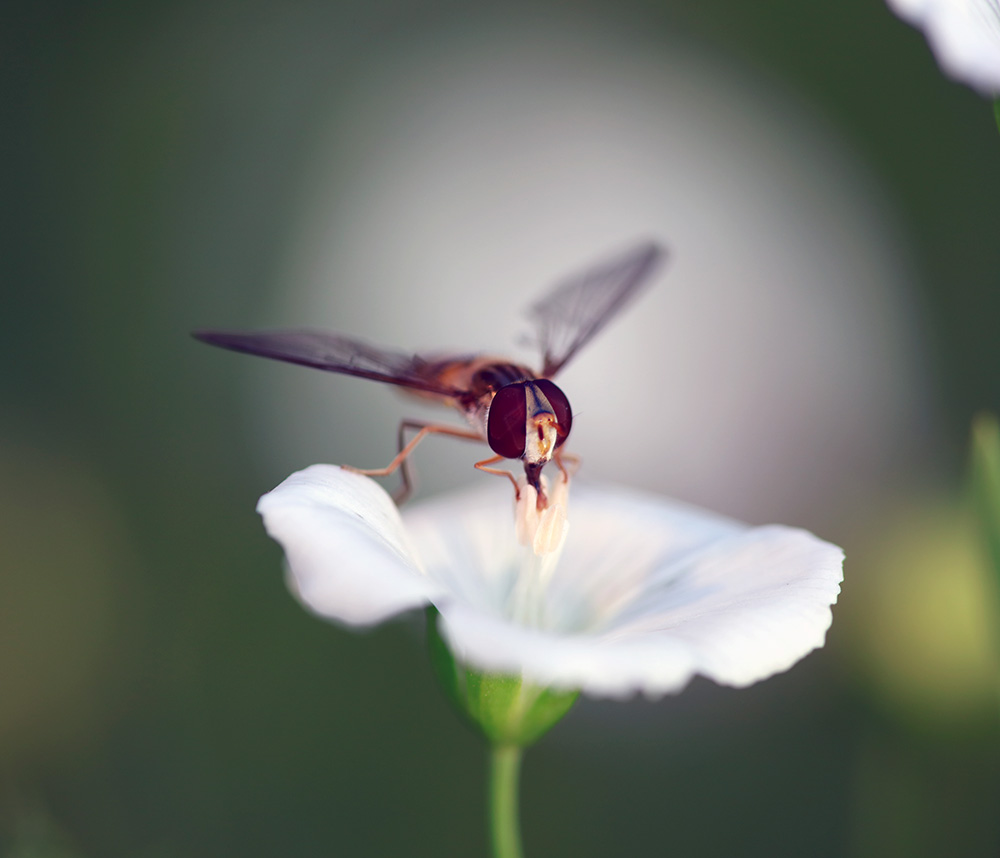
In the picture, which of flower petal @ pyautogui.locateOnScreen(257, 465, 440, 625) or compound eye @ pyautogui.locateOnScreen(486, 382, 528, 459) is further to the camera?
compound eye @ pyautogui.locateOnScreen(486, 382, 528, 459)

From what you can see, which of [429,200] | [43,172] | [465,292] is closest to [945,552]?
[465,292]

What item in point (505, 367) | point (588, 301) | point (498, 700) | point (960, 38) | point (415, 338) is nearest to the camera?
point (960, 38)

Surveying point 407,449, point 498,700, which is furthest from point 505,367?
point 498,700

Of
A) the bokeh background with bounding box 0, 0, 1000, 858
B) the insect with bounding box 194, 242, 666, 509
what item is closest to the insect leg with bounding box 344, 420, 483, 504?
the insect with bounding box 194, 242, 666, 509

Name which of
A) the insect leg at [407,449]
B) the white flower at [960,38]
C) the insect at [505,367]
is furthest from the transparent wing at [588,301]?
the white flower at [960,38]

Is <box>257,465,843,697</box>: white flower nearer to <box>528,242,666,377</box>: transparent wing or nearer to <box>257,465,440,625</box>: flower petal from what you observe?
<box>257,465,440,625</box>: flower petal

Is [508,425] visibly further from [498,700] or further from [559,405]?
[498,700]

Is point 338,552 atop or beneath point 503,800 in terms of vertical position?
atop

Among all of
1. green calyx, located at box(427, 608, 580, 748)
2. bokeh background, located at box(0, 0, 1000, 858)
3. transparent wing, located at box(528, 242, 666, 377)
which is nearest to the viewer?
green calyx, located at box(427, 608, 580, 748)
